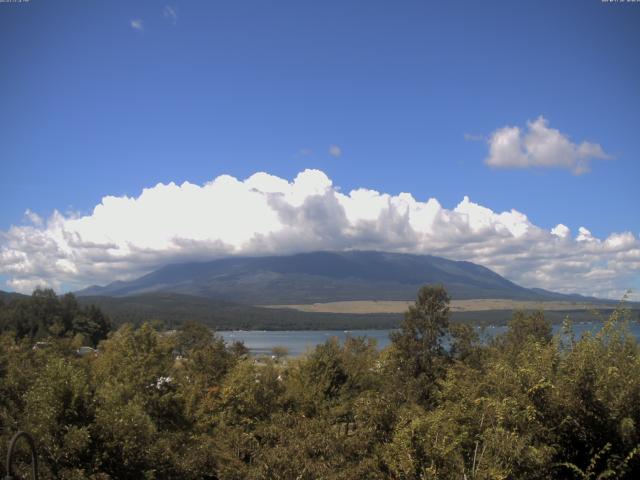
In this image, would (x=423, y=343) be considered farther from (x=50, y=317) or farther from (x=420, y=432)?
(x=50, y=317)

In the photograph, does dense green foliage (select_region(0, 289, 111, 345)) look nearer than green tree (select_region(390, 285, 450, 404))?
No

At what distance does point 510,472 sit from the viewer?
41.1 feet

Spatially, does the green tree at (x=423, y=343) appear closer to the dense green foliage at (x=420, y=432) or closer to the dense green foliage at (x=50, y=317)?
the dense green foliage at (x=420, y=432)

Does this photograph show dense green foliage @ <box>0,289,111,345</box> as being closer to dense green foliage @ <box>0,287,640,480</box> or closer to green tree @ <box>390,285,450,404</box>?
green tree @ <box>390,285,450,404</box>

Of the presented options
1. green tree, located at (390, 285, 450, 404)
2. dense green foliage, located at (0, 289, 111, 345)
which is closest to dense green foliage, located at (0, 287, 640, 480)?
green tree, located at (390, 285, 450, 404)

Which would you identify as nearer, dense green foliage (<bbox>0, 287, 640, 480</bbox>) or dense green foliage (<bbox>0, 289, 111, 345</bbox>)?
dense green foliage (<bbox>0, 287, 640, 480</bbox>)

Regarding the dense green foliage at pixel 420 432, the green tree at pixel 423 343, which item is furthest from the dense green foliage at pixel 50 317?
the dense green foliage at pixel 420 432

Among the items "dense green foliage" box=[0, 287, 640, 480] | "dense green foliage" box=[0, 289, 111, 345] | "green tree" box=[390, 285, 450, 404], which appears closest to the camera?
"dense green foliage" box=[0, 287, 640, 480]

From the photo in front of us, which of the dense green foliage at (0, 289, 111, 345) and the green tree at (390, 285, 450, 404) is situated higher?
the green tree at (390, 285, 450, 404)

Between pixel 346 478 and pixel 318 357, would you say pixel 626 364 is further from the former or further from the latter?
pixel 318 357

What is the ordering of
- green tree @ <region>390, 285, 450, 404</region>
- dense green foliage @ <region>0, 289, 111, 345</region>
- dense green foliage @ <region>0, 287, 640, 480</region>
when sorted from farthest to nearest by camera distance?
dense green foliage @ <region>0, 289, 111, 345</region>, green tree @ <region>390, 285, 450, 404</region>, dense green foliage @ <region>0, 287, 640, 480</region>

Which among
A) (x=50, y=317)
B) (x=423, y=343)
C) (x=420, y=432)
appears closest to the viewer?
(x=420, y=432)

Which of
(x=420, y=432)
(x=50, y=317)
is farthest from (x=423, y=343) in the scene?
(x=50, y=317)

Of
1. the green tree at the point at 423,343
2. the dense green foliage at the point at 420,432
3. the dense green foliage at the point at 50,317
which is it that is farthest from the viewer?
the dense green foliage at the point at 50,317
